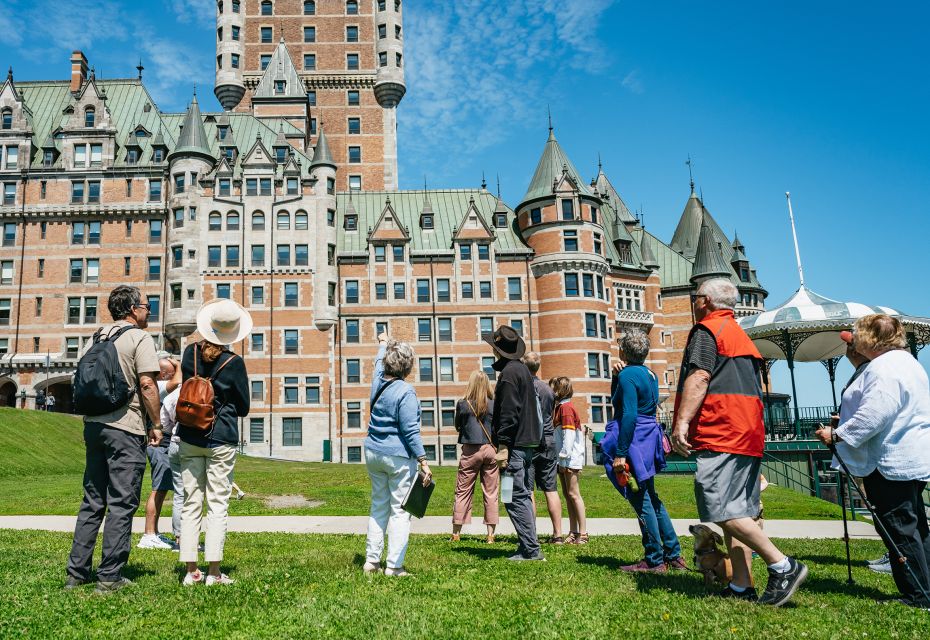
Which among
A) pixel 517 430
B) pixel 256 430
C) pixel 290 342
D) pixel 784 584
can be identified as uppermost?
pixel 290 342

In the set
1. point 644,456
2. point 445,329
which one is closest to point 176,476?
point 644,456

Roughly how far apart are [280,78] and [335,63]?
18.3 feet

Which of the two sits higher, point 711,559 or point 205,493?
point 205,493

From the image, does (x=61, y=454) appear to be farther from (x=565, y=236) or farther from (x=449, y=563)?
(x=565, y=236)

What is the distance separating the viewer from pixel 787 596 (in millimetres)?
5355

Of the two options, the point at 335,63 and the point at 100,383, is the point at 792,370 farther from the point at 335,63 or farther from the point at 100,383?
the point at 335,63

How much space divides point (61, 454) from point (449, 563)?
24.8 m

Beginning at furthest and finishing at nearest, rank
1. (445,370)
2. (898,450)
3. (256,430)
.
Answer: (445,370) < (256,430) < (898,450)

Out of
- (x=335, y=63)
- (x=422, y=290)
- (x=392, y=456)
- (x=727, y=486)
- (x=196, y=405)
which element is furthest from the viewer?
(x=335, y=63)

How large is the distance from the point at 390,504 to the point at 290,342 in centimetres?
3708

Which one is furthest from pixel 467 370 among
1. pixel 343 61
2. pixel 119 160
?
pixel 343 61

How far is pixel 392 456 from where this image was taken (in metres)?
6.66

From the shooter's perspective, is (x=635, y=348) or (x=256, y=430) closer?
(x=635, y=348)

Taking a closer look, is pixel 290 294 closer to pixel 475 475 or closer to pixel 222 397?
pixel 475 475
